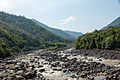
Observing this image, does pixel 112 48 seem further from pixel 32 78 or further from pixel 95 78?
pixel 32 78

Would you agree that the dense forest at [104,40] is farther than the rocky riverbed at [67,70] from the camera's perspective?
Yes

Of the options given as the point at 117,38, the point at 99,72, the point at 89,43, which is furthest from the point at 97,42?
the point at 99,72

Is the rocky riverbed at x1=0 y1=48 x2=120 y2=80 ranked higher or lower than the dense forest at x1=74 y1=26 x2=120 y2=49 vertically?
lower

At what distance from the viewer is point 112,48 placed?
238ft

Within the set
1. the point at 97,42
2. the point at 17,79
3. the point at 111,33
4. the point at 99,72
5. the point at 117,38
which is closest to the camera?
the point at 17,79

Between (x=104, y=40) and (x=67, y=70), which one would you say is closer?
(x=67, y=70)

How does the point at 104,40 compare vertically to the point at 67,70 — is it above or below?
above

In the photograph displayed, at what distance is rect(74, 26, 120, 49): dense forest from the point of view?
72125 millimetres

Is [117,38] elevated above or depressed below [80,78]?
above

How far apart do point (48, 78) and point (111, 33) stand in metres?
60.6

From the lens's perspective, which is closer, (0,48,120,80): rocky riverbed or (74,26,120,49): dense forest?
(0,48,120,80): rocky riverbed

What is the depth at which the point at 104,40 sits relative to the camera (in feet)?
264

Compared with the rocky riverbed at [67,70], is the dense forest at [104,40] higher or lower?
higher

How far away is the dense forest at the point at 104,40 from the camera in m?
72.1
